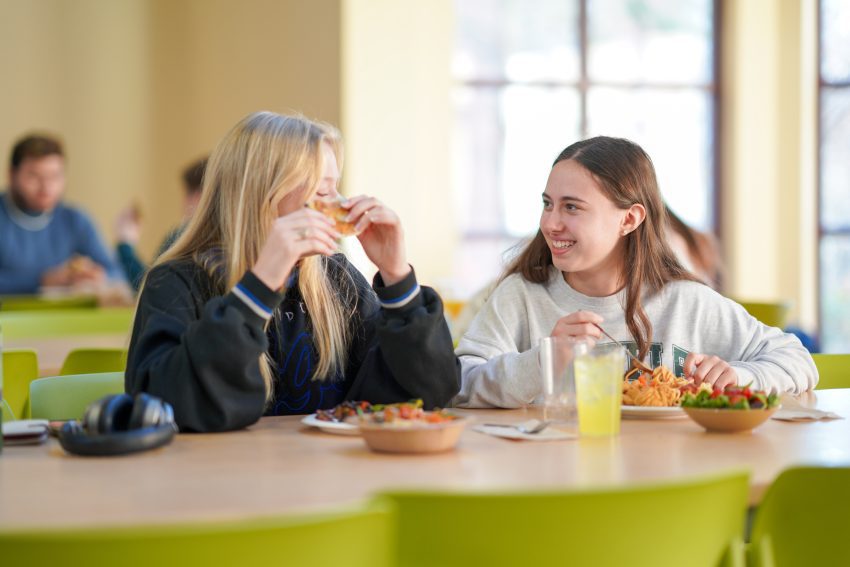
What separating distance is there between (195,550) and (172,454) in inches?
22.6

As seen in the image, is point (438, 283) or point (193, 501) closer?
Answer: point (193, 501)

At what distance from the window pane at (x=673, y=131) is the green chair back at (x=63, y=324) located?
3.72 meters

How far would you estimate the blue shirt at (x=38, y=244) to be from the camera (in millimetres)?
Answer: 5461

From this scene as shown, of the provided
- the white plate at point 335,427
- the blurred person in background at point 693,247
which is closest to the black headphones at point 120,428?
the white plate at point 335,427

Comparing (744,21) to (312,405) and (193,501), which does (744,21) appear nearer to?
(312,405)

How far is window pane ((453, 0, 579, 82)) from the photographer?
644 cm

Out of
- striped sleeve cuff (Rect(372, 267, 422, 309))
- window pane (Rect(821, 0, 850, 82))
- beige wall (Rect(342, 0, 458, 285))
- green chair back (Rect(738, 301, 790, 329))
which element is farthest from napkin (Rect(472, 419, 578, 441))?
window pane (Rect(821, 0, 850, 82))

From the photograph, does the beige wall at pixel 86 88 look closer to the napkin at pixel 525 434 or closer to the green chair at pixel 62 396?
the green chair at pixel 62 396

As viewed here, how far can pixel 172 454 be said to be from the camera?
4.71 feet

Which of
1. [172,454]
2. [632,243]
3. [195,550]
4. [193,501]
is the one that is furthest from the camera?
[632,243]

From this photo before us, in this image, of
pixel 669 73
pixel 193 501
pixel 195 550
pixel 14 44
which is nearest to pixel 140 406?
pixel 193 501

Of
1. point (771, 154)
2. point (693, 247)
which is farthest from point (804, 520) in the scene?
point (771, 154)

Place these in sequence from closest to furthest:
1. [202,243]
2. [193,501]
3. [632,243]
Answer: [193,501] < [202,243] < [632,243]

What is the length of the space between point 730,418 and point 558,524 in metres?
0.64
